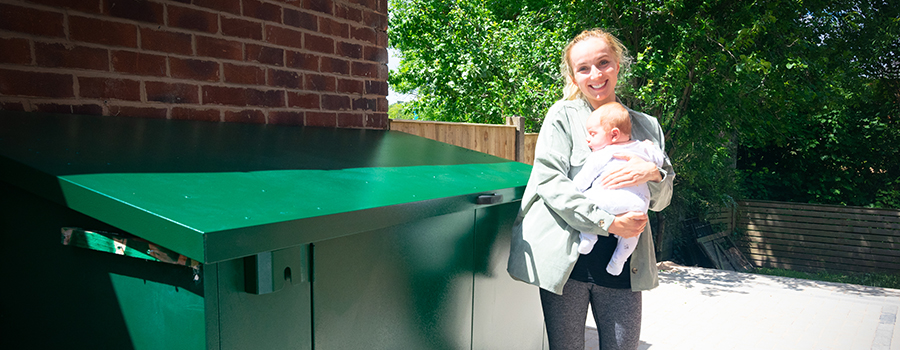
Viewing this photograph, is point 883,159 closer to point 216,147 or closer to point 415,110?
point 415,110

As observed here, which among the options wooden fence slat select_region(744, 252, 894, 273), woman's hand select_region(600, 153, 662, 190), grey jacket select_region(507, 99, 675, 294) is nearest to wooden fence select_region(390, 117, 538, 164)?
grey jacket select_region(507, 99, 675, 294)

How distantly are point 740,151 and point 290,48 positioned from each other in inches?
499

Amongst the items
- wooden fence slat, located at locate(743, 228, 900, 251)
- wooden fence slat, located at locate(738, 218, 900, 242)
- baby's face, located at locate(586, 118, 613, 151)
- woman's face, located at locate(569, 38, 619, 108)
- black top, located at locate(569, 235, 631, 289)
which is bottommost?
wooden fence slat, located at locate(743, 228, 900, 251)

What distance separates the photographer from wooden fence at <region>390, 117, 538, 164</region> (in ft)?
15.4

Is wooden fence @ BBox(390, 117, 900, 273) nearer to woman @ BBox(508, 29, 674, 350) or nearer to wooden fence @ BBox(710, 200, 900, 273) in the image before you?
wooden fence @ BBox(710, 200, 900, 273)

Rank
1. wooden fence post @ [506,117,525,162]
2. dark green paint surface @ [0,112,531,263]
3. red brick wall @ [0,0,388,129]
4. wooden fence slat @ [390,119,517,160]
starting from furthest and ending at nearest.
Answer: wooden fence post @ [506,117,525,162], wooden fence slat @ [390,119,517,160], red brick wall @ [0,0,388,129], dark green paint surface @ [0,112,531,263]

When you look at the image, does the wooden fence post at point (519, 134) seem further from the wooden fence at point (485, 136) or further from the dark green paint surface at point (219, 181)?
the dark green paint surface at point (219, 181)

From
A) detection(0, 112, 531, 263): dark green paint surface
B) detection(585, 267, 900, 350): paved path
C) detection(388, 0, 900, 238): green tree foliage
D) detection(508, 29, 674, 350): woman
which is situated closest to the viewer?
detection(0, 112, 531, 263): dark green paint surface

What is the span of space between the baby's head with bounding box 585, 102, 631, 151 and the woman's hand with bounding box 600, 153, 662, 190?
0.07 meters

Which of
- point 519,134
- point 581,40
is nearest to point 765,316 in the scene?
point 519,134

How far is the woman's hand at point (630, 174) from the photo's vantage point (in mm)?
1977

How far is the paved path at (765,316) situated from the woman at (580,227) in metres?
2.17

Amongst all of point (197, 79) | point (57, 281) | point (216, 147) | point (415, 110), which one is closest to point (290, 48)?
point (197, 79)

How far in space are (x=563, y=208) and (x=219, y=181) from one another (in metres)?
1.17
